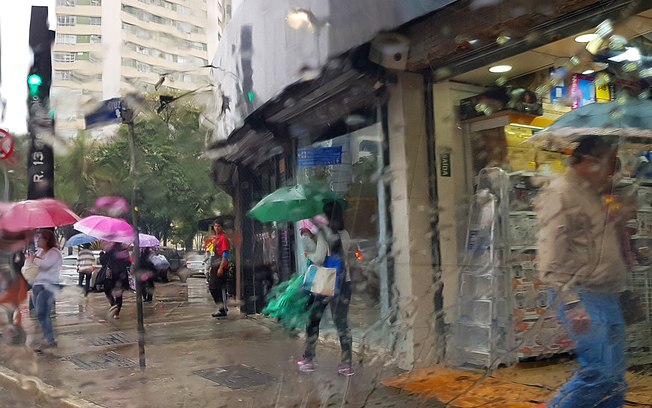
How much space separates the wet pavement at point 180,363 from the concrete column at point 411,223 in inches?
12.1

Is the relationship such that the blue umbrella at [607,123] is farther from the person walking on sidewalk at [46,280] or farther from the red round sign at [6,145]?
the person walking on sidewalk at [46,280]

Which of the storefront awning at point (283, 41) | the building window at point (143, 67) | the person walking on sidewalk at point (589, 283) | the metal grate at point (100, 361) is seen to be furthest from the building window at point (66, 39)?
the person walking on sidewalk at point (589, 283)

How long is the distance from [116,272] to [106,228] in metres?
0.86

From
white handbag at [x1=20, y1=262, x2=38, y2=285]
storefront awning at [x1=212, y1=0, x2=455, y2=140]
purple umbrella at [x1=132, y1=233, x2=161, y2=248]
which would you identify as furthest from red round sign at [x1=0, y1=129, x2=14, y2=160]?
storefront awning at [x1=212, y1=0, x2=455, y2=140]

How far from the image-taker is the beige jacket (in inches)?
107

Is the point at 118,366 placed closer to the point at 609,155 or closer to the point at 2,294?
the point at 2,294

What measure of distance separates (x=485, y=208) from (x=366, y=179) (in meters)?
0.89

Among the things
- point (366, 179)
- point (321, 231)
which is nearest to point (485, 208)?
point (366, 179)

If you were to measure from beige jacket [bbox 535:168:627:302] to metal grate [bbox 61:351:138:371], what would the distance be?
4057mm

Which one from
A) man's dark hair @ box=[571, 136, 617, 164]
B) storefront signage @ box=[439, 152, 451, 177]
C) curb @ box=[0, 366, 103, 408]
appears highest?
storefront signage @ box=[439, 152, 451, 177]

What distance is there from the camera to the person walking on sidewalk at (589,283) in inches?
107

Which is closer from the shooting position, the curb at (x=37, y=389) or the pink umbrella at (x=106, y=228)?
the pink umbrella at (x=106, y=228)

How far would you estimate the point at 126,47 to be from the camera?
3764mm

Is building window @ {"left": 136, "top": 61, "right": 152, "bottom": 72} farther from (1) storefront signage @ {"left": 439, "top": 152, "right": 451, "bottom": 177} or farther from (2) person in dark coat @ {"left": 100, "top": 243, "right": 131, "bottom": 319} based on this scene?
(1) storefront signage @ {"left": 439, "top": 152, "right": 451, "bottom": 177}
